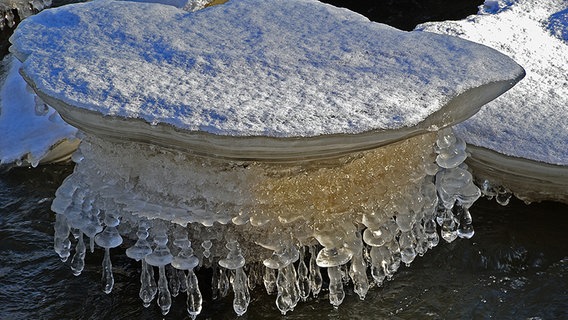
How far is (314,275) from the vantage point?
2633 mm

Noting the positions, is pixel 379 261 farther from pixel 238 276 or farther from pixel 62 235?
pixel 62 235

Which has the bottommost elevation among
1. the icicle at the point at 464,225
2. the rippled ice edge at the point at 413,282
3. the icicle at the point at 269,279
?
the rippled ice edge at the point at 413,282

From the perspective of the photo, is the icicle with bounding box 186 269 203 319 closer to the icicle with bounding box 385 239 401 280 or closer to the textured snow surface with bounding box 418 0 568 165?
the icicle with bounding box 385 239 401 280

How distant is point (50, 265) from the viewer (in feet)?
9.52

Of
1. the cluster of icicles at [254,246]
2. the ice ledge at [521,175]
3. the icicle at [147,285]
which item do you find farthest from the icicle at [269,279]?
the ice ledge at [521,175]

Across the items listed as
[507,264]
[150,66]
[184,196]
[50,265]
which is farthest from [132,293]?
[507,264]

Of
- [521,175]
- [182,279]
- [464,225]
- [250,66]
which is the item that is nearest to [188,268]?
[182,279]

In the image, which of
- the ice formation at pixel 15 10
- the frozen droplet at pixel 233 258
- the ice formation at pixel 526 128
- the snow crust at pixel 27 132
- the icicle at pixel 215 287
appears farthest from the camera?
the ice formation at pixel 15 10

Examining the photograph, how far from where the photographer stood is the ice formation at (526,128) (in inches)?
118

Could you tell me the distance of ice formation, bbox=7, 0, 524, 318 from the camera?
229 cm

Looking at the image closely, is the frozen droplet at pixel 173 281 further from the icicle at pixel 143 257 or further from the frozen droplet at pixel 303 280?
the frozen droplet at pixel 303 280

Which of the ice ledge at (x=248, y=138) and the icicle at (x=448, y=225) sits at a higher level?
the ice ledge at (x=248, y=138)

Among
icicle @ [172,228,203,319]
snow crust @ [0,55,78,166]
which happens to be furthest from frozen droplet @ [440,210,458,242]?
snow crust @ [0,55,78,166]

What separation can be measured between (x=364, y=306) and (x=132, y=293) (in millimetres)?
769
